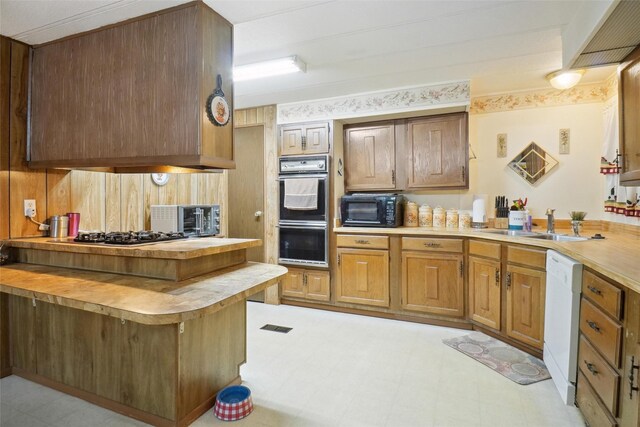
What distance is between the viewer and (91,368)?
82.1 inches

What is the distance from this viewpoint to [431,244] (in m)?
3.41

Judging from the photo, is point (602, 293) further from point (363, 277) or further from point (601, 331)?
point (363, 277)

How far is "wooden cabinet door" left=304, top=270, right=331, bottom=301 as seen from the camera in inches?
155

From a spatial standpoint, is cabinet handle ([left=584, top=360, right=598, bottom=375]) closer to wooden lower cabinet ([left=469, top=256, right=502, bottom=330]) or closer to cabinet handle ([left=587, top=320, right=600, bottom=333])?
cabinet handle ([left=587, top=320, right=600, bottom=333])

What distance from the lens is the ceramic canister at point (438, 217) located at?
381cm

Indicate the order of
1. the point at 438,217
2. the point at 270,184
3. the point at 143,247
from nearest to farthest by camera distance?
A: 1. the point at 143,247
2. the point at 438,217
3. the point at 270,184

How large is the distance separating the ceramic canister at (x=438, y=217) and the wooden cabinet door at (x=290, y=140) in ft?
5.60

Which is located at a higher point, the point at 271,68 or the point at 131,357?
the point at 271,68

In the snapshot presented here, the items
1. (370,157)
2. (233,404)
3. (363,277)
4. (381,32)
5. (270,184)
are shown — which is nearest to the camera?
(233,404)

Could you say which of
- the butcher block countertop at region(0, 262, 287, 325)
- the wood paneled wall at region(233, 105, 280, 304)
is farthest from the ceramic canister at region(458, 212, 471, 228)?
the butcher block countertop at region(0, 262, 287, 325)

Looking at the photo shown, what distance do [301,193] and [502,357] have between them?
2494mm

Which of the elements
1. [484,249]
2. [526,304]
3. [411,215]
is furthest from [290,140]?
[526,304]

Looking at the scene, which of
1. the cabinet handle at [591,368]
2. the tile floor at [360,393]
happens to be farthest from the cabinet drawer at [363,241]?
the cabinet handle at [591,368]

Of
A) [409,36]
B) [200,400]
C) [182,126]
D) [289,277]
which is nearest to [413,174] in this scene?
[409,36]
